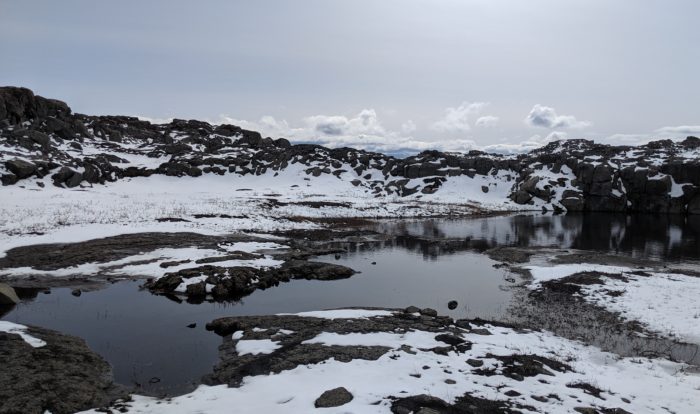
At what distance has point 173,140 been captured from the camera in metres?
134

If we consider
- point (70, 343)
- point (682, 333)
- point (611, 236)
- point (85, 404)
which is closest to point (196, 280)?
point (70, 343)

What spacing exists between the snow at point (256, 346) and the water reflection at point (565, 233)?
2340 cm

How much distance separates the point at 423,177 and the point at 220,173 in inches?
1992

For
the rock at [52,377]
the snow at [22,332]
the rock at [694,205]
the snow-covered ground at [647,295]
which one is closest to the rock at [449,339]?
the snow-covered ground at [647,295]

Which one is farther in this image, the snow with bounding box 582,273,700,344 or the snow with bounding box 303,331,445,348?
the snow with bounding box 582,273,700,344

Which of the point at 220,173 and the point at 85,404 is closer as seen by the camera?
the point at 85,404

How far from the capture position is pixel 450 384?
11.5 m

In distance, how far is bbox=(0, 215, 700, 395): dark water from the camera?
14.4 meters

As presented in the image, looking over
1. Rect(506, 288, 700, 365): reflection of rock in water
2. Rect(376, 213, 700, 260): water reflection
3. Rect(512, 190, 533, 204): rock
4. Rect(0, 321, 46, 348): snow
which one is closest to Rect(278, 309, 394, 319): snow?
Rect(506, 288, 700, 365): reflection of rock in water

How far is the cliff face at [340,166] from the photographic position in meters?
76.4

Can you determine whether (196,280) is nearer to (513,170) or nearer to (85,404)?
(85,404)

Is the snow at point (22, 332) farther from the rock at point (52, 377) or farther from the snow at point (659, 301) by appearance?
the snow at point (659, 301)

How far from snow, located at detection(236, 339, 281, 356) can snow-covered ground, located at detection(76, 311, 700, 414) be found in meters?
0.09

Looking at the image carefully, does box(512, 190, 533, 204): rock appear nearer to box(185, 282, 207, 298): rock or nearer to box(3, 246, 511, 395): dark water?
box(3, 246, 511, 395): dark water
